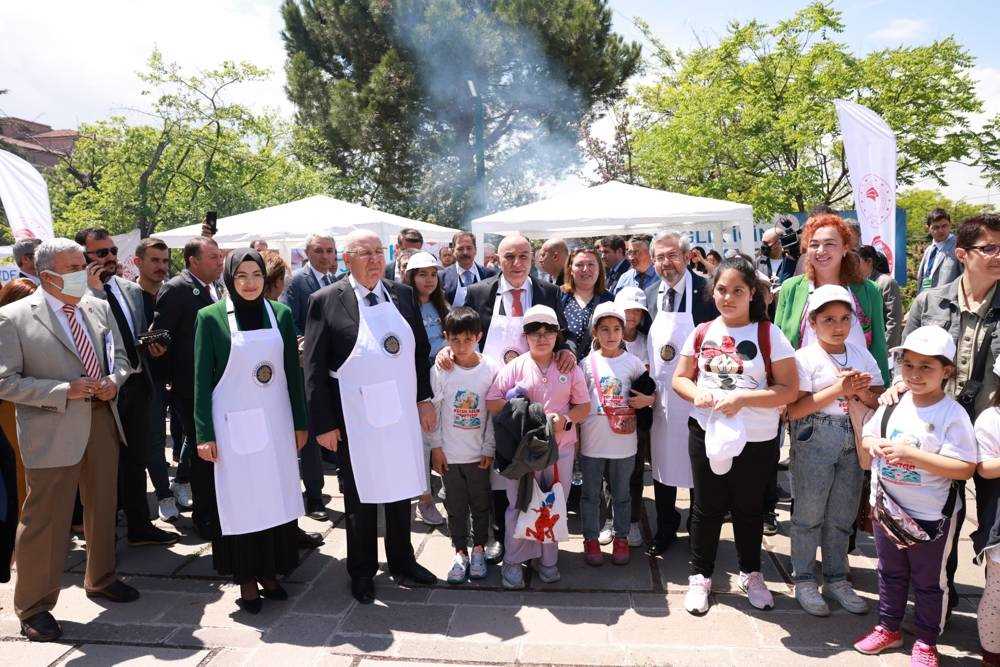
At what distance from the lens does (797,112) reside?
1463cm

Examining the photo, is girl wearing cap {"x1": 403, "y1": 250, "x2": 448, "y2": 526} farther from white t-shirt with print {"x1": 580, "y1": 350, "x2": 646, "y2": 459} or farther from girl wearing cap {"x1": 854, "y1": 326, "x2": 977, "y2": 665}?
girl wearing cap {"x1": 854, "y1": 326, "x2": 977, "y2": 665}

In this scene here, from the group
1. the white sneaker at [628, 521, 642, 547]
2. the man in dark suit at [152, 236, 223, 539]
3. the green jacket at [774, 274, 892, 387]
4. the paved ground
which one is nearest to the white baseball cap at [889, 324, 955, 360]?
the green jacket at [774, 274, 892, 387]

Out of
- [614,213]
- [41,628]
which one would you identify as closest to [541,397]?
[41,628]

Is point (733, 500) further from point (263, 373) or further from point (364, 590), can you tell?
point (263, 373)

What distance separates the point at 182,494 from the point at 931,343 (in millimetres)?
5207

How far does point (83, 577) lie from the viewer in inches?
162

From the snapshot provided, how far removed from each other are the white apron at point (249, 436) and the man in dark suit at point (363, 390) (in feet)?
0.73

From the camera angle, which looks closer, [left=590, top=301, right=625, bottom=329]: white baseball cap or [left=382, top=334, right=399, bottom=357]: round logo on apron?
[left=382, top=334, right=399, bottom=357]: round logo on apron

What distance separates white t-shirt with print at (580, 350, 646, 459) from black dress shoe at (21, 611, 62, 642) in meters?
2.99

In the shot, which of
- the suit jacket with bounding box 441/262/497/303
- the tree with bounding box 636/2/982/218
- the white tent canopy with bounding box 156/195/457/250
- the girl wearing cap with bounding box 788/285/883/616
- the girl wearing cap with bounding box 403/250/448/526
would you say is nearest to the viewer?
the girl wearing cap with bounding box 788/285/883/616

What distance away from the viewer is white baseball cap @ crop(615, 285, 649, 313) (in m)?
4.26

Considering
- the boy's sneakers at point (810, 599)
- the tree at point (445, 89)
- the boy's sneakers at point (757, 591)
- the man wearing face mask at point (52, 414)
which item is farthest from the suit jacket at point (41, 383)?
the tree at point (445, 89)

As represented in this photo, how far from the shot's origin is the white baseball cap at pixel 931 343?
285 cm

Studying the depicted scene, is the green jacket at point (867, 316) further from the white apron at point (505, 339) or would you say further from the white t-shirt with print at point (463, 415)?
the white t-shirt with print at point (463, 415)
